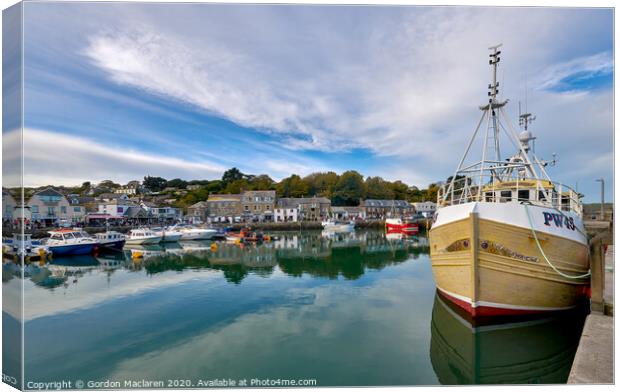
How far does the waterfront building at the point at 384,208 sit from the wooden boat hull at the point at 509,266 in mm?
46958

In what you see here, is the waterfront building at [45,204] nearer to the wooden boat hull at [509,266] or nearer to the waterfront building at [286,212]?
the wooden boat hull at [509,266]

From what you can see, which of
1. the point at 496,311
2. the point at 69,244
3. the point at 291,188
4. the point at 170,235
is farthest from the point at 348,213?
the point at 496,311

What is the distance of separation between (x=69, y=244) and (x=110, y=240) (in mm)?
2229

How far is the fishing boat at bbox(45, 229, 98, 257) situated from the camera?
1856 centimetres

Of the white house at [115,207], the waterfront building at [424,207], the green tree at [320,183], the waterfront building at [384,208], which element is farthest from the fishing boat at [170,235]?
the waterfront building at [424,207]

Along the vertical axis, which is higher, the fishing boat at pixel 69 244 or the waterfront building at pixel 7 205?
the waterfront building at pixel 7 205

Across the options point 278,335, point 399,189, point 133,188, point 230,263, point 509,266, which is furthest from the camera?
point 399,189

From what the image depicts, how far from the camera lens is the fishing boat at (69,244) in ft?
60.9

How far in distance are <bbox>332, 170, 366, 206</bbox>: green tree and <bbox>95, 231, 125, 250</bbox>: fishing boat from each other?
37.3 meters

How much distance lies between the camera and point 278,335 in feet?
20.0

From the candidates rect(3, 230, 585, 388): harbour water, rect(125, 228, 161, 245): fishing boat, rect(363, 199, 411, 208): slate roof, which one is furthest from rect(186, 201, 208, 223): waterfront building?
rect(3, 230, 585, 388): harbour water

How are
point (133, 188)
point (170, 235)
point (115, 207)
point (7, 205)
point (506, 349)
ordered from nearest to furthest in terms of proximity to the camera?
point (7, 205) < point (506, 349) < point (170, 235) < point (115, 207) < point (133, 188)

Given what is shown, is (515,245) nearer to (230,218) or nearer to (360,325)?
(360,325)

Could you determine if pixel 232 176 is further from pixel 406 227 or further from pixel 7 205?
pixel 7 205
